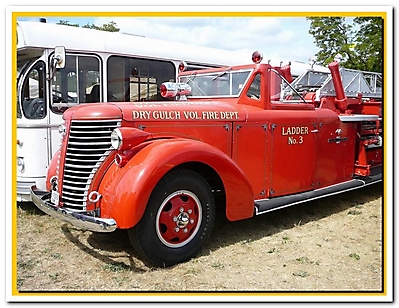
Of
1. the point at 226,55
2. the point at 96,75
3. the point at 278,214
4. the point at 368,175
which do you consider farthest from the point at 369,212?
the point at 96,75

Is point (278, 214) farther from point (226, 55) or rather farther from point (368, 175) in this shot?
point (226, 55)

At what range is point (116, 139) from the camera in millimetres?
3775

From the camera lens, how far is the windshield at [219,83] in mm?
5097

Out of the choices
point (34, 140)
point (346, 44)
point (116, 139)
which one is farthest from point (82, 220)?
point (346, 44)

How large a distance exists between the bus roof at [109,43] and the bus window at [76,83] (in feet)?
0.61

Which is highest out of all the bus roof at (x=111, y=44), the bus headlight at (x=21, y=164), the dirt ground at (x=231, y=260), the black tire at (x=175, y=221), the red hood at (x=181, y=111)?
the bus roof at (x=111, y=44)

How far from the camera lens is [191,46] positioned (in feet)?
24.4

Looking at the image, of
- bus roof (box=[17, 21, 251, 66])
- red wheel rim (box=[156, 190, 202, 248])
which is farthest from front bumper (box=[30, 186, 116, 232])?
bus roof (box=[17, 21, 251, 66])

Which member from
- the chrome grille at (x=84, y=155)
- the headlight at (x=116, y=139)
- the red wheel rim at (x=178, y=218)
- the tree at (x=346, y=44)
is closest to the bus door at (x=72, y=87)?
the chrome grille at (x=84, y=155)

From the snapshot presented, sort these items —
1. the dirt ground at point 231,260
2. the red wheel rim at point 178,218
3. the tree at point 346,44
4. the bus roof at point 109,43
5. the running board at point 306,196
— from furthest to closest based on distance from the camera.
Answer: the tree at point 346,44
the bus roof at point 109,43
the running board at point 306,196
the red wheel rim at point 178,218
the dirt ground at point 231,260

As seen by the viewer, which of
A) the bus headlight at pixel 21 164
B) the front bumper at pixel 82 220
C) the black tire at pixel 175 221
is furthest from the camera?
the bus headlight at pixel 21 164

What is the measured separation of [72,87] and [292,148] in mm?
3197

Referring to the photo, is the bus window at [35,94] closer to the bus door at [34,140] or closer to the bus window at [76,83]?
the bus door at [34,140]

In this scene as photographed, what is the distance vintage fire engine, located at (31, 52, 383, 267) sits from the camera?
149 inches
